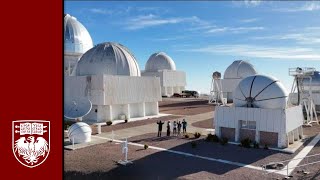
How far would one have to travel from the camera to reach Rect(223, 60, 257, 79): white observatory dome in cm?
5884

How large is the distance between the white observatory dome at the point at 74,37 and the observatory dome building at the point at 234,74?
25204mm

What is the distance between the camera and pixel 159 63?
76438 millimetres

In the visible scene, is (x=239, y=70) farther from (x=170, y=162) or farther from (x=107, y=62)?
(x=170, y=162)

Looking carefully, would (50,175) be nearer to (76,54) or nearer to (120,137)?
(120,137)

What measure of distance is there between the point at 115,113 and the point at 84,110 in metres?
6.05

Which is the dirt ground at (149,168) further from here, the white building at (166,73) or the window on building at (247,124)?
the white building at (166,73)

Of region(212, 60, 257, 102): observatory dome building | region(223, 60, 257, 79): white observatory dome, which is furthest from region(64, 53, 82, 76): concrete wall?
region(223, 60, 257, 79): white observatory dome

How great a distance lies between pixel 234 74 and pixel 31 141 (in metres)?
52.0

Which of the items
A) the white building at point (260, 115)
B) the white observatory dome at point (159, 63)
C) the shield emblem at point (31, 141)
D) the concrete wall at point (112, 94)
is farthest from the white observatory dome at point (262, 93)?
the white observatory dome at point (159, 63)

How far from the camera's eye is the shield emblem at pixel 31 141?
1117 cm

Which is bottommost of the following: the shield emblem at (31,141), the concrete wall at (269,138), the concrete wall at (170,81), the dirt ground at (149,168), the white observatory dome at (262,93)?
the dirt ground at (149,168)

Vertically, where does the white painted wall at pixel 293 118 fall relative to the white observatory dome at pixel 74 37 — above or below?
below

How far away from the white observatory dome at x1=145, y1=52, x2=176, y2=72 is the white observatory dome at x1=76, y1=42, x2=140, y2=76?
37415 millimetres

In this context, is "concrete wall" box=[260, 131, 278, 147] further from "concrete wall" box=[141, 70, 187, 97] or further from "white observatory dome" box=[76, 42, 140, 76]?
"concrete wall" box=[141, 70, 187, 97]
